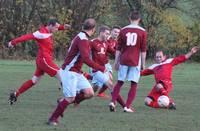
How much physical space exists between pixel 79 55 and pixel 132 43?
7.09 ft

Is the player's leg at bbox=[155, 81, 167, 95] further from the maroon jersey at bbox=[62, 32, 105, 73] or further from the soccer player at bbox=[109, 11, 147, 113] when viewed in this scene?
the maroon jersey at bbox=[62, 32, 105, 73]

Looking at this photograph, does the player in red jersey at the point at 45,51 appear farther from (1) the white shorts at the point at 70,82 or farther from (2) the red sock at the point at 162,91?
(1) the white shorts at the point at 70,82

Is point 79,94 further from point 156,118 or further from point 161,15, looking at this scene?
point 161,15

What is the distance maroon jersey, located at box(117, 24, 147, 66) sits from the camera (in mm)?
12461

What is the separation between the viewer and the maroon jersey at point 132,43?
1246 cm

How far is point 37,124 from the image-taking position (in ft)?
34.1

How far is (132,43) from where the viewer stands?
1247cm

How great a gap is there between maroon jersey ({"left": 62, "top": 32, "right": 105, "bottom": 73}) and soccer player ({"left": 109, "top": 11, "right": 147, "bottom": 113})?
2104mm

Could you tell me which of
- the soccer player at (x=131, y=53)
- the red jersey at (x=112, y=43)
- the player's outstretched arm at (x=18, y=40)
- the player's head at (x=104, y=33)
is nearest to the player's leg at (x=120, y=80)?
the soccer player at (x=131, y=53)

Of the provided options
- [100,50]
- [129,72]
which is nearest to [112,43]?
[100,50]

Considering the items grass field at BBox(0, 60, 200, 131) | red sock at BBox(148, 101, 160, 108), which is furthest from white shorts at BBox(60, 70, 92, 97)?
red sock at BBox(148, 101, 160, 108)

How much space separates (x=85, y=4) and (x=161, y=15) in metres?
4.99

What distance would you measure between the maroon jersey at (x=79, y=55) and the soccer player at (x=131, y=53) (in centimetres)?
210

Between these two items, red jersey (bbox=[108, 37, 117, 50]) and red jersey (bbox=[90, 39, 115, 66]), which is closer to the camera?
red jersey (bbox=[90, 39, 115, 66])
